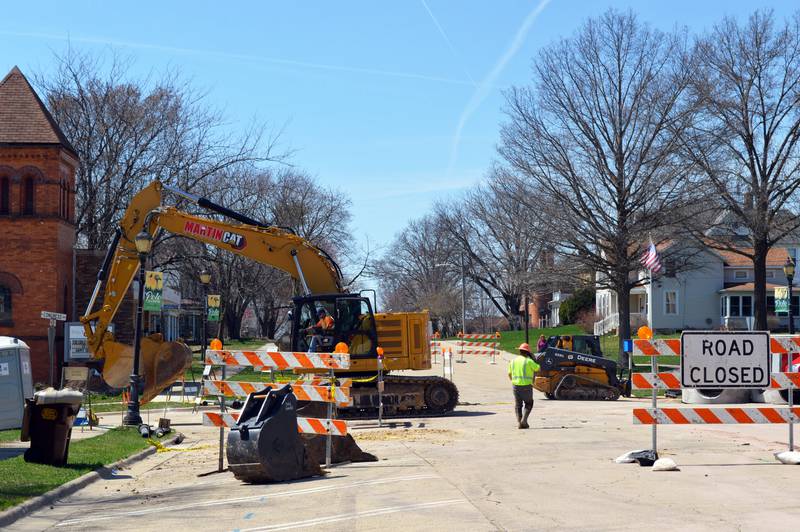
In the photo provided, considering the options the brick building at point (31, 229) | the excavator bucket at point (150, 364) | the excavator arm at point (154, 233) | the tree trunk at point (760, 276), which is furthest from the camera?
the tree trunk at point (760, 276)

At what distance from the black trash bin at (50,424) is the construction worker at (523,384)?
9.16m

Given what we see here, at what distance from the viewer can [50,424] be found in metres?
14.3

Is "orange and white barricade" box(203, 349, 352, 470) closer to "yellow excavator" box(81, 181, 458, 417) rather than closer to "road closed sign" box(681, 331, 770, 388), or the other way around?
"road closed sign" box(681, 331, 770, 388)

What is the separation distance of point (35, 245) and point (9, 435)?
16834mm

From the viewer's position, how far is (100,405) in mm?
29469

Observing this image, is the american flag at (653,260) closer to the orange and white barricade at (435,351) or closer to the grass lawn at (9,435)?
the orange and white barricade at (435,351)

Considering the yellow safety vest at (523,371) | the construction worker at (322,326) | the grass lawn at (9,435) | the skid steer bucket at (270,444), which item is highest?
the construction worker at (322,326)

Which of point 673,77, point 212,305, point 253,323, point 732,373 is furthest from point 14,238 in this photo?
point 253,323

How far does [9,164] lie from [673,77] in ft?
83.4

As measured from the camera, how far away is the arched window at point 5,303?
1368 inches

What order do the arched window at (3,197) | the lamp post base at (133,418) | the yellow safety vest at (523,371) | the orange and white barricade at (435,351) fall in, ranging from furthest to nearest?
the orange and white barricade at (435,351)
the arched window at (3,197)
the lamp post base at (133,418)
the yellow safety vest at (523,371)

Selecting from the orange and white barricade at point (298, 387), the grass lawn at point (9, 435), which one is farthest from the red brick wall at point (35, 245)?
the orange and white barricade at point (298, 387)

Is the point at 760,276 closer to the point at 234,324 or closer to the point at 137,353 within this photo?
the point at 137,353

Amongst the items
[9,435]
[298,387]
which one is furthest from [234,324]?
[298,387]
